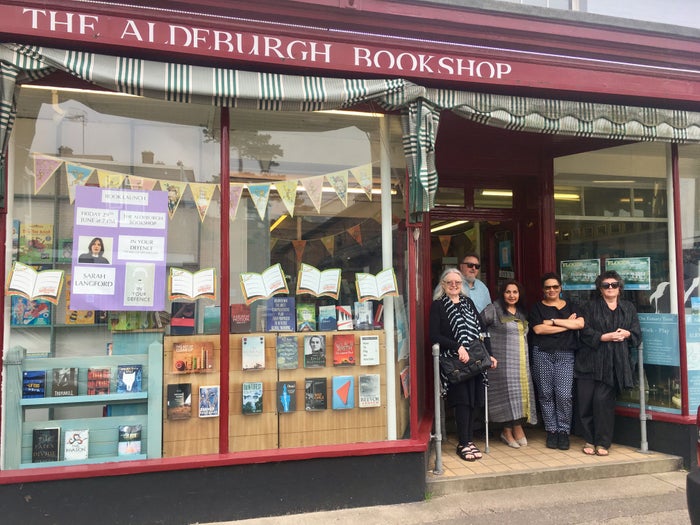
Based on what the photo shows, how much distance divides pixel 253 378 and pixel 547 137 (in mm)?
4306

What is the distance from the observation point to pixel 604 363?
16.8 ft

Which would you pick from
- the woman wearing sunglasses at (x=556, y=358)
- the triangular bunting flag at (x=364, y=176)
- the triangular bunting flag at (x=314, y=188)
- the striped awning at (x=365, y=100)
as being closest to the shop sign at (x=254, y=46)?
the striped awning at (x=365, y=100)

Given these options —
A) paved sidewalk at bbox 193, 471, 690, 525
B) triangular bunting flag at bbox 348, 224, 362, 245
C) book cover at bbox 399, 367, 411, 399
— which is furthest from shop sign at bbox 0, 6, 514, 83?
paved sidewalk at bbox 193, 471, 690, 525

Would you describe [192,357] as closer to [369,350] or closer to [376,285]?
[369,350]

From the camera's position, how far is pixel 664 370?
17.2 ft

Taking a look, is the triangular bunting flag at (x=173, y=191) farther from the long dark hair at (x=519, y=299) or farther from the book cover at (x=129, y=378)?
the long dark hair at (x=519, y=299)

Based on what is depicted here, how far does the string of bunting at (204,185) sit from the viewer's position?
4.02 metres

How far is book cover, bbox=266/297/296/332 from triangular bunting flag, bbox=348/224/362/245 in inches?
30.4

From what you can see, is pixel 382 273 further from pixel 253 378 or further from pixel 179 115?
pixel 179 115

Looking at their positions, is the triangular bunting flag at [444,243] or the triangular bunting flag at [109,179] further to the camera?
Result: the triangular bunting flag at [444,243]

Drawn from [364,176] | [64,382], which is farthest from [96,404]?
[364,176]

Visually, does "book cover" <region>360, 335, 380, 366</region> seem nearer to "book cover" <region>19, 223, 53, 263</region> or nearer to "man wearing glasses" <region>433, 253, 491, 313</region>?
"man wearing glasses" <region>433, 253, 491, 313</region>

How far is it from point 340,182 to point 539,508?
3126mm

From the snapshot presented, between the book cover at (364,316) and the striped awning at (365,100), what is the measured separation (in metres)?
0.93
